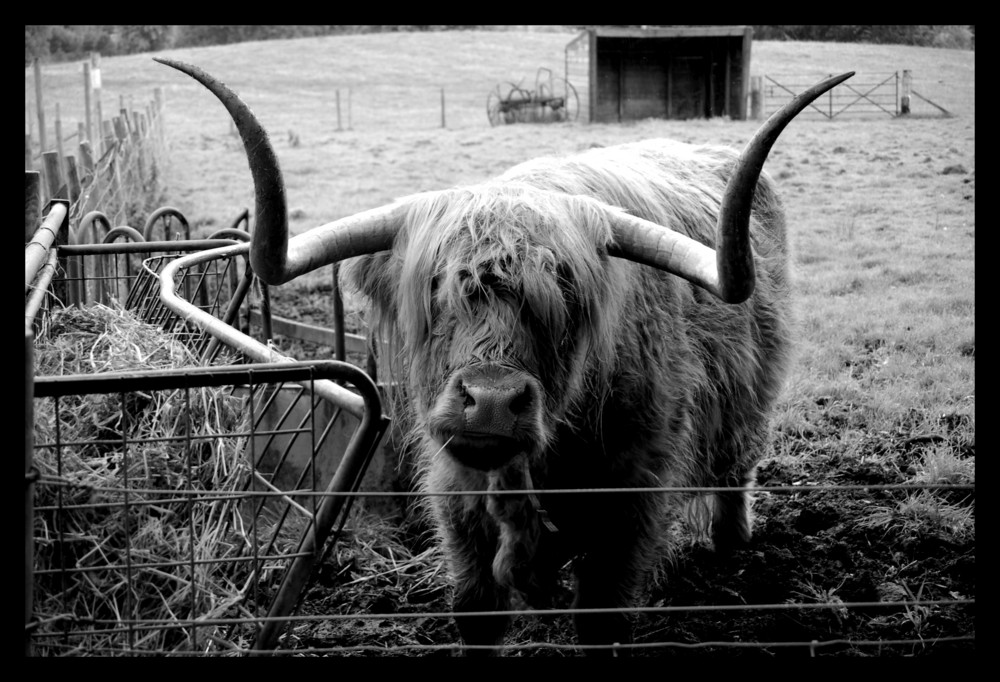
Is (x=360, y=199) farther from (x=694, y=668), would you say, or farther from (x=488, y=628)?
(x=694, y=668)

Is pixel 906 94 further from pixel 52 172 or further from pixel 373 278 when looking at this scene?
pixel 373 278

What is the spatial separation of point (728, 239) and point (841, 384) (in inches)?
150

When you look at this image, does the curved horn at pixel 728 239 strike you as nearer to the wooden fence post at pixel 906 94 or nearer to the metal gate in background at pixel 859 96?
the metal gate in background at pixel 859 96

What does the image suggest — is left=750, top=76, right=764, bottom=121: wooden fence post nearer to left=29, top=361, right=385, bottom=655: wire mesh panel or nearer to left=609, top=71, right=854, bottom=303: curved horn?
left=609, top=71, right=854, bottom=303: curved horn

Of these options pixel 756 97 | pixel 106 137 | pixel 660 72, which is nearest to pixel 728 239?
pixel 106 137

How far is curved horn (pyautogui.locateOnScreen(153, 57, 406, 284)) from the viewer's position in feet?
7.33

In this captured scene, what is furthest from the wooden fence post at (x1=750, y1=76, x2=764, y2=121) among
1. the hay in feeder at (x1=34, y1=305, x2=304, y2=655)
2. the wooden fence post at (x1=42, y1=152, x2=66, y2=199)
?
the hay in feeder at (x1=34, y1=305, x2=304, y2=655)

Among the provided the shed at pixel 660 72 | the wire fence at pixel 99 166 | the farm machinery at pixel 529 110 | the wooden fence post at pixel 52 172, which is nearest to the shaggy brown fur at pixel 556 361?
the wire fence at pixel 99 166

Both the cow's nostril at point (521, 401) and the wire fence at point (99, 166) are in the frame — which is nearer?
the cow's nostril at point (521, 401)

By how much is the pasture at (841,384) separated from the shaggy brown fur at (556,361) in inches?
24.1

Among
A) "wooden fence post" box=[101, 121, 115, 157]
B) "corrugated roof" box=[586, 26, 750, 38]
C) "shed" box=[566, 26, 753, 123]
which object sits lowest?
"wooden fence post" box=[101, 121, 115, 157]

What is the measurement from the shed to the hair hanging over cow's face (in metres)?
19.8

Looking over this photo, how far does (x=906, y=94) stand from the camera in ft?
35.0

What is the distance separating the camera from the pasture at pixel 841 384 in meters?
3.67
